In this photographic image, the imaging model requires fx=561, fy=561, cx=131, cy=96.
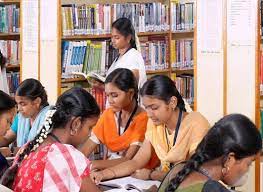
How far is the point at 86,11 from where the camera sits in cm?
555

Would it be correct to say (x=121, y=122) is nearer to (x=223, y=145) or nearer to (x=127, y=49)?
(x=127, y=49)

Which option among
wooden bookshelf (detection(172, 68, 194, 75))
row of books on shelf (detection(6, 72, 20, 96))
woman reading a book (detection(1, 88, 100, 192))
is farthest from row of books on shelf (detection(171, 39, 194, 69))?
woman reading a book (detection(1, 88, 100, 192))

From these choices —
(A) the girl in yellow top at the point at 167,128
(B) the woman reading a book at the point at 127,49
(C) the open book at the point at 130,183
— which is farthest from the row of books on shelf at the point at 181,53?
(C) the open book at the point at 130,183

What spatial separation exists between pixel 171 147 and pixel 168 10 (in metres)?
3.30

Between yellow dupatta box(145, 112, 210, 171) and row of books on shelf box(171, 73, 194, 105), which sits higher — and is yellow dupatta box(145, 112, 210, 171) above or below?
below

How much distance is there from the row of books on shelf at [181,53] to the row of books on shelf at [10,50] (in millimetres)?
1863

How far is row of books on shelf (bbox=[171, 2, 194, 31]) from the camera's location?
20.0 feet

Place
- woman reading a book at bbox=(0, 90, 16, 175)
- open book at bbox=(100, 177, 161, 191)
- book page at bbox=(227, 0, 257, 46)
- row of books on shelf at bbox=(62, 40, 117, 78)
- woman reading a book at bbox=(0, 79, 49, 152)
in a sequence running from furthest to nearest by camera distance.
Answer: row of books on shelf at bbox=(62, 40, 117, 78) → woman reading a book at bbox=(0, 79, 49, 152) → book page at bbox=(227, 0, 257, 46) → woman reading a book at bbox=(0, 90, 16, 175) → open book at bbox=(100, 177, 161, 191)

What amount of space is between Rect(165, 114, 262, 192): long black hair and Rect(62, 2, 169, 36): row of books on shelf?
356cm

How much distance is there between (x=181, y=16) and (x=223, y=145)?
429 centimetres

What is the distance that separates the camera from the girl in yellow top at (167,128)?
9.75ft

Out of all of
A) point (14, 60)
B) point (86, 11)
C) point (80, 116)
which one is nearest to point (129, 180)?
point (80, 116)

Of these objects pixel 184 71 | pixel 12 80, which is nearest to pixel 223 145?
pixel 184 71

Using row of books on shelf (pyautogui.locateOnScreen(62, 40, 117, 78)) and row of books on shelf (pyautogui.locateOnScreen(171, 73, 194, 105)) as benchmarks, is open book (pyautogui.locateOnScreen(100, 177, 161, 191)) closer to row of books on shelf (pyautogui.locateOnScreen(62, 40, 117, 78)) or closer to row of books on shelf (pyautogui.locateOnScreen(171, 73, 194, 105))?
row of books on shelf (pyautogui.locateOnScreen(62, 40, 117, 78))
